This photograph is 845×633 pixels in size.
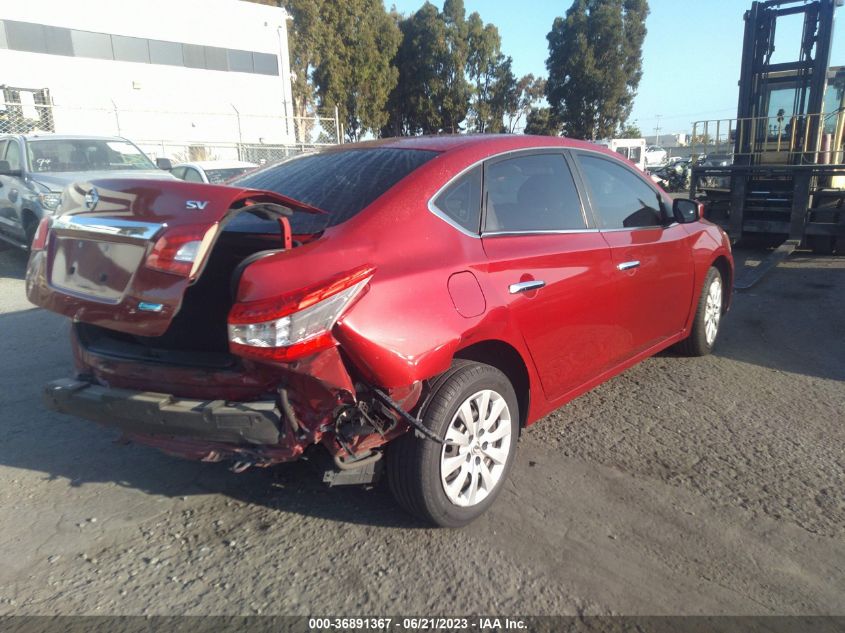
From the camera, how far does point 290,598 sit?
2.53m

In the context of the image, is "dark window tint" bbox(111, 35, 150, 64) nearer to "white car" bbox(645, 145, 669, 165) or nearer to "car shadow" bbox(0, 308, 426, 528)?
"car shadow" bbox(0, 308, 426, 528)

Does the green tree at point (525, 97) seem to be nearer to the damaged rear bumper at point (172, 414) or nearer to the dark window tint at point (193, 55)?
the dark window tint at point (193, 55)

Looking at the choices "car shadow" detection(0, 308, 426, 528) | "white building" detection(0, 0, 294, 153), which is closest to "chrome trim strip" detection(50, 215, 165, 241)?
"car shadow" detection(0, 308, 426, 528)

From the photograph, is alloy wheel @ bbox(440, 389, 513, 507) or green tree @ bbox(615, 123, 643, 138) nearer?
alloy wheel @ bbox(440, 389, 513, 507)

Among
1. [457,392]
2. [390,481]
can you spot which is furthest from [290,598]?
[457,392]

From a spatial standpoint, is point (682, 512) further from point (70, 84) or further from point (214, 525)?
point (70, 84)

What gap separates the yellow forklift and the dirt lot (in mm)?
6441

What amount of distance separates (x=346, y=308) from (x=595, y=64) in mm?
44394

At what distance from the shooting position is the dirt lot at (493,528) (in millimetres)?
2545

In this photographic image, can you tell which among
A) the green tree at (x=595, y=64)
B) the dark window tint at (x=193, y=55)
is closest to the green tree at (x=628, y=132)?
the green tree at (x=595, y=64)

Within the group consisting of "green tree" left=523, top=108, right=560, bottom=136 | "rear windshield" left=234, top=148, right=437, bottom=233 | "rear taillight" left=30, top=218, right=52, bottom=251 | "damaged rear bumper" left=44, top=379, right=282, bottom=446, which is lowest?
"damaged rear bumper" left=44, top=379, right=282, bottom=446

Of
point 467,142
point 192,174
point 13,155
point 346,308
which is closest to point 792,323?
point 467,142

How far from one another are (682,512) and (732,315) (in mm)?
4250

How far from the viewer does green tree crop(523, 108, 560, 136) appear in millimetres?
44250
